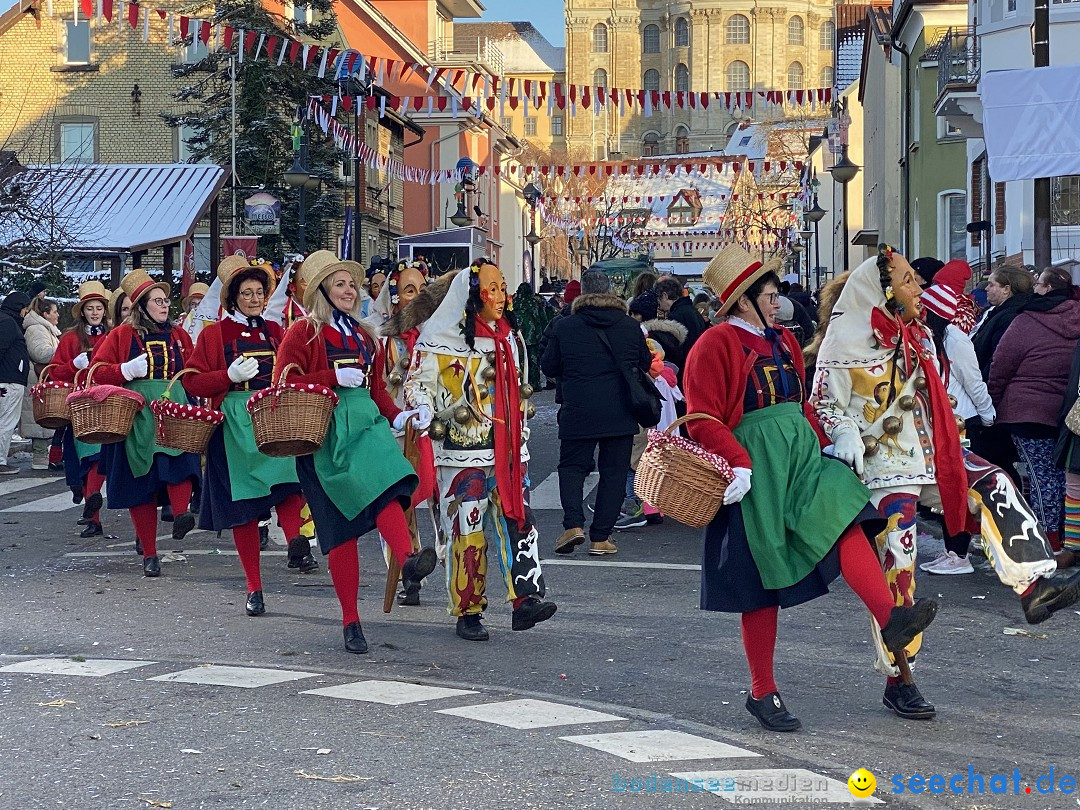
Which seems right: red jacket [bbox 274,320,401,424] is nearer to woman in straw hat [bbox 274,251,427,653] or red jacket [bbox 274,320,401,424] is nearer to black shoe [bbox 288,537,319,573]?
woman in straw hat [bbox 274,251,427,653]

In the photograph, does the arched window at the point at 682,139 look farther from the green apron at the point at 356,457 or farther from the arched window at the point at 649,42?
the green apron at the point at 356,457

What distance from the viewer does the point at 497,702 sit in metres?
6.36

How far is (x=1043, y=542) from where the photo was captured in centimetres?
591

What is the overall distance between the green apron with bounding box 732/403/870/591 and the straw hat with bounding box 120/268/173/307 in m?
5.67

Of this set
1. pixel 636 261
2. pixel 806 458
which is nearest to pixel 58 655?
pixel 806 458

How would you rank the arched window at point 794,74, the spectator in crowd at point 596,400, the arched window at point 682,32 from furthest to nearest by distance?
the arched window at point 682,32 < the arched window at point 794,74 < the spectator in crowd at point 596,400

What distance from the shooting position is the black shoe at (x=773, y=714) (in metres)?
5.84

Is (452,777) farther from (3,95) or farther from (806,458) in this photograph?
(3,95)

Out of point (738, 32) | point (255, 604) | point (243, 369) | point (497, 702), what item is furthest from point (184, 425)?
point (738, 32)

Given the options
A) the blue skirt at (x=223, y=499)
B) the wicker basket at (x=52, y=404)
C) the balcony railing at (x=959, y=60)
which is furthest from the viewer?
the balcony railing at (x=959, y=60)

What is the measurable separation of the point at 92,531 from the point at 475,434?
5.52 meters

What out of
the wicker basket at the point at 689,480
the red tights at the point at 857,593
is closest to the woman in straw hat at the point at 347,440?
the wicker basket at the point at 689,480

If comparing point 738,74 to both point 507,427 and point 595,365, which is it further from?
point 507,427

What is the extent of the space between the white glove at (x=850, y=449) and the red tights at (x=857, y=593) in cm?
25
